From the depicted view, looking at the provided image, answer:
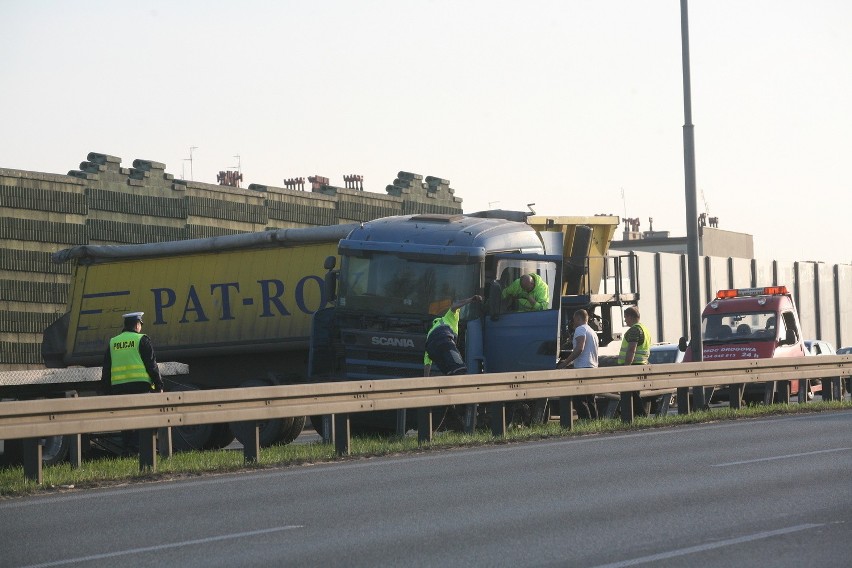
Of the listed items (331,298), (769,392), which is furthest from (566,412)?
(769,392)

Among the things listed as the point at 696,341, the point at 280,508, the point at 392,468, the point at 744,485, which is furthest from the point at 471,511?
the point at 696,341

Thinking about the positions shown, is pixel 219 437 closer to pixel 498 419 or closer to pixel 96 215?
pixel 498 419

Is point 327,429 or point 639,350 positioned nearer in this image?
point 327,429

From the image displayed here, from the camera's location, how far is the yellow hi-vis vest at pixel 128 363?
15242 millimetres

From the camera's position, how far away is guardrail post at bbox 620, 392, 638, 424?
18.4 metres

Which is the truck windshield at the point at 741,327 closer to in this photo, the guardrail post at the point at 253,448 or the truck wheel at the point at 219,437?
the truck wheel at the point at 219,437

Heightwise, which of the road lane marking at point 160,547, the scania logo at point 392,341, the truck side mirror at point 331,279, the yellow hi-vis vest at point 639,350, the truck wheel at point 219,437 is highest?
the truck side mirror at point 331,279

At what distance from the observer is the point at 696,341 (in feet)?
74.0

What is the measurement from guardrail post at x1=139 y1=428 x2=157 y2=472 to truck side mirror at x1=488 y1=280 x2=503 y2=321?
17.8 ft

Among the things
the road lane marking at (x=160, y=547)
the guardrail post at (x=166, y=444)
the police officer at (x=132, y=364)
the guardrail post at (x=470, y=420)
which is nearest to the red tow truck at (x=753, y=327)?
the guardrail post at (x=470, y=420)

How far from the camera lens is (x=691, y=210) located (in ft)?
75.2

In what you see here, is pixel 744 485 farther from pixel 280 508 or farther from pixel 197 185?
pixel 197 185

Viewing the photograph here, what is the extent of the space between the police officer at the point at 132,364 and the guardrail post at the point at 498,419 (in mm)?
3953

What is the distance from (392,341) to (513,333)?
1529 mm
